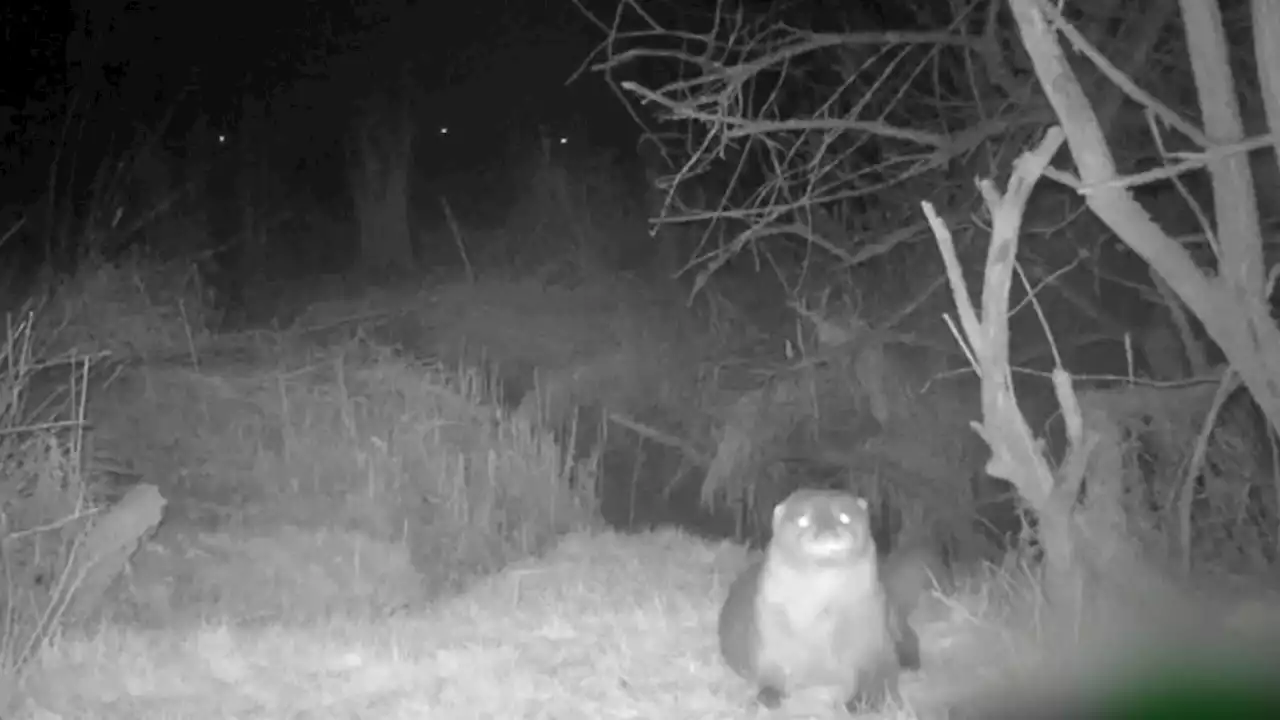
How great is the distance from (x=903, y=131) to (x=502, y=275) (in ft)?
40.1

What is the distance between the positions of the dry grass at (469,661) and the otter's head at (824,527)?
0.70 meters

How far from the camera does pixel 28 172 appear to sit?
21234 mm

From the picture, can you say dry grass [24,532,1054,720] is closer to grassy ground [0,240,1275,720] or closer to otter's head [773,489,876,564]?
grassy ground [0,240,1275,720]

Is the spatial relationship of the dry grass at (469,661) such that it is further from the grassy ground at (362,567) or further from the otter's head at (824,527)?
the otter's head at (824,527)

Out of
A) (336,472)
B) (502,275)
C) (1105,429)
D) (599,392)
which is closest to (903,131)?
(1105,429)

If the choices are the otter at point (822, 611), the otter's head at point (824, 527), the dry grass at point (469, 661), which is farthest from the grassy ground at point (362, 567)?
the otter's head at point (824, 527)

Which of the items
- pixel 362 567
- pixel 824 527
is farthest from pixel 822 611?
pixel 362 567

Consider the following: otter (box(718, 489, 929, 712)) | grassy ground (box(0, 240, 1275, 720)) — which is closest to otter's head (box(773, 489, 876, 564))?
otter (box(718, 489, 929, 712))

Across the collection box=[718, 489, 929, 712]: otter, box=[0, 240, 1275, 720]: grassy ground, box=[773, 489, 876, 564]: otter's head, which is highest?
box=[773, 489, 876, 564]: otter's head

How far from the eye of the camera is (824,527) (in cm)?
536

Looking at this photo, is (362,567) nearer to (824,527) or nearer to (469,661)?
(469,661)

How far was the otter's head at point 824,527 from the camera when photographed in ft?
17.5

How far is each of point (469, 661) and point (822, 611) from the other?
1.61 meters

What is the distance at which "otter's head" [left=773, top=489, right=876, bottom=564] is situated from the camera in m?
5.33
